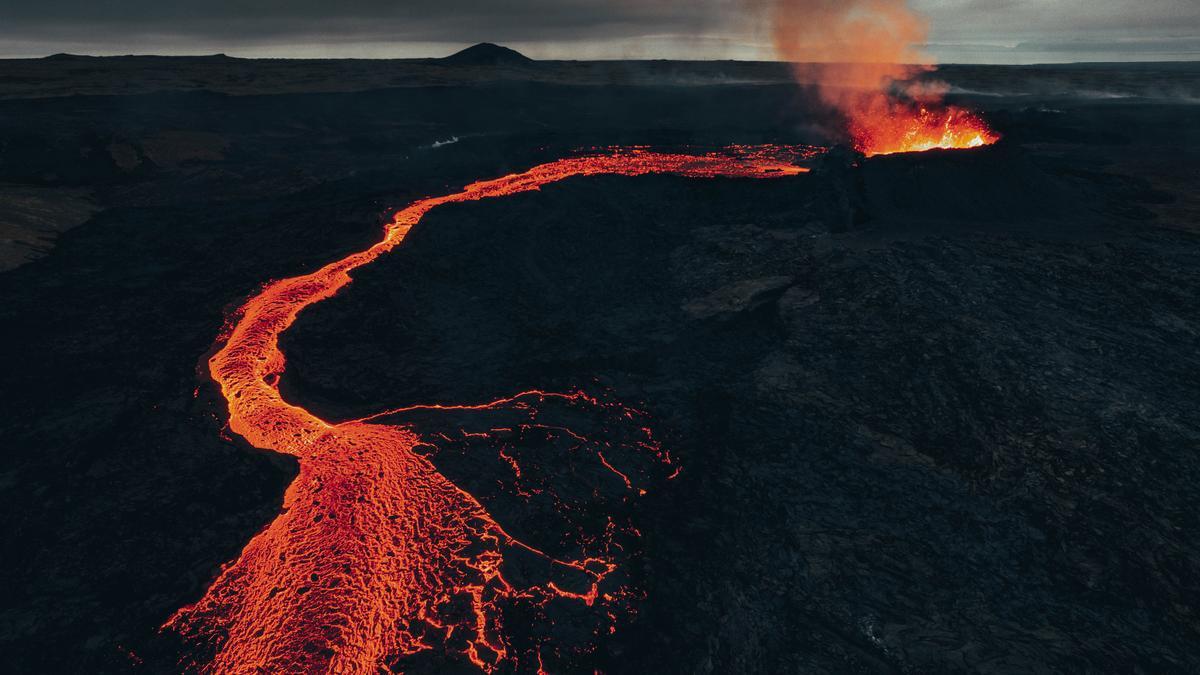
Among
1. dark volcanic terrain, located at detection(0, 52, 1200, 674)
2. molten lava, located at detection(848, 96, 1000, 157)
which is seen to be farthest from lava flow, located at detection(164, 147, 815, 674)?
molten lava, located at detection(848, 96, 1000, 157)

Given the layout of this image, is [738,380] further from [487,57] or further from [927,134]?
[487,57]

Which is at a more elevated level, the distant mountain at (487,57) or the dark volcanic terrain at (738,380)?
the distant mountain at (487,57)

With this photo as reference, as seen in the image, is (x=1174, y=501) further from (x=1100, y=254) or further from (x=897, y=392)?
(x=1100, y=254)

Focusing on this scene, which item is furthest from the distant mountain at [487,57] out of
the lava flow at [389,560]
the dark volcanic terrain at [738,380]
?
the lava flow at [389,560]

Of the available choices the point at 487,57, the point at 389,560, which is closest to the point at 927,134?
the point at 389,560

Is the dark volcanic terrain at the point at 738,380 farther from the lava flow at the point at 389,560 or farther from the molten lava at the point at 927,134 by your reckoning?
the molten lava at the point at 927,134

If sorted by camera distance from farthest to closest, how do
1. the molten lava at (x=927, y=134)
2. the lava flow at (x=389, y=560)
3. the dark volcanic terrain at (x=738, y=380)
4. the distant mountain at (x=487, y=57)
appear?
the distant mountain at (x=487, y=57) → the molten lava at (x=927, y=134) → the dark volcanic terrain at (x=738, y=380) → the lava flow at (x=389, y=560)
